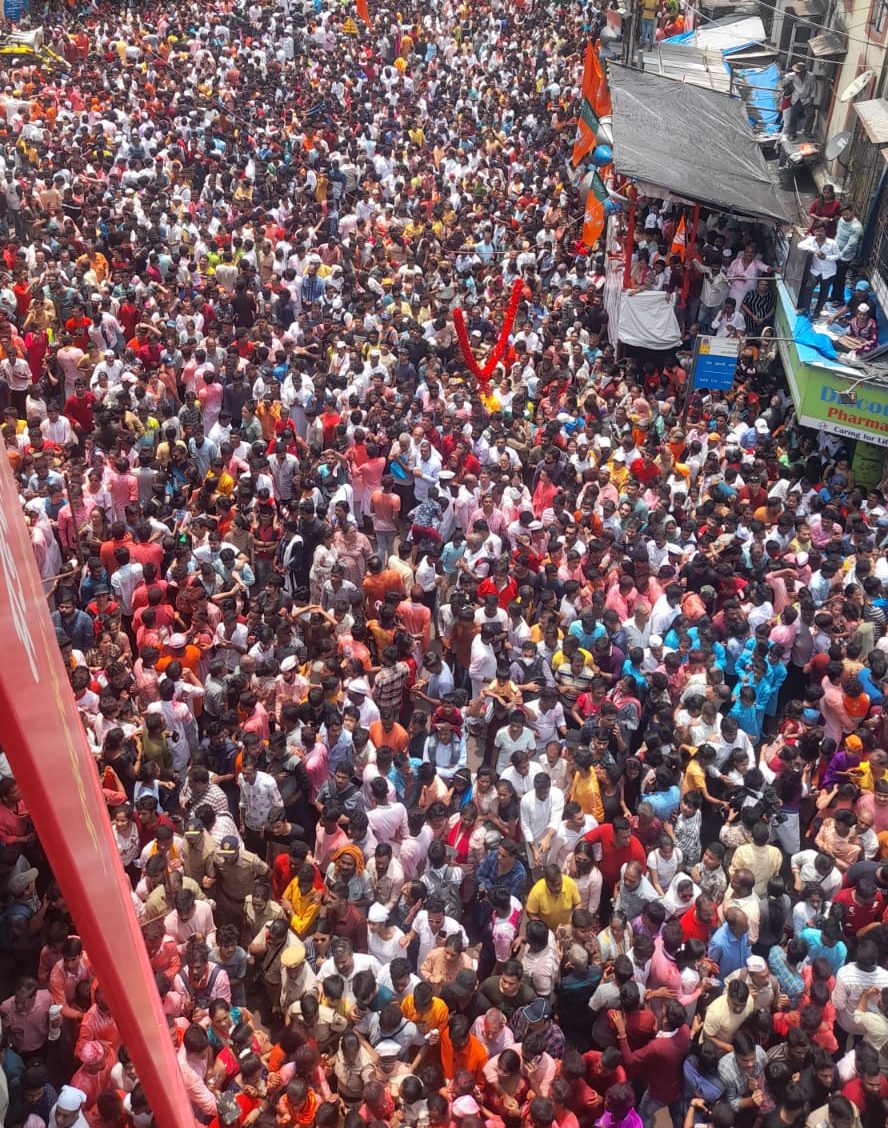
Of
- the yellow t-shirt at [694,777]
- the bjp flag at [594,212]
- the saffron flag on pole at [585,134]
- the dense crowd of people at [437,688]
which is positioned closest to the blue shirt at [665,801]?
the dense crowd of people at [437,688]

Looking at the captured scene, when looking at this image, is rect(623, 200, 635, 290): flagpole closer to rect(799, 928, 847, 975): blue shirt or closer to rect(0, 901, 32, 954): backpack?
rect(799, 928, 847, 975): blue shirt

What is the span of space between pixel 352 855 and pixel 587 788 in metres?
1.46

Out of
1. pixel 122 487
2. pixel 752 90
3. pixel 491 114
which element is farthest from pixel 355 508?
pixel 491 114

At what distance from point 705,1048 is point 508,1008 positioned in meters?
0.90

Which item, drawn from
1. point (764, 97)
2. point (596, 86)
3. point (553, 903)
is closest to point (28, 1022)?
point (553, 903)

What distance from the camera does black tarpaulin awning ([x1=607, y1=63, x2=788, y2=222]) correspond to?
45.6 ft

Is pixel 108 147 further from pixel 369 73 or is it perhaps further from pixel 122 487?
pixel 122 487

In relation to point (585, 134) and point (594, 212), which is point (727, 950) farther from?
point (585, 134)

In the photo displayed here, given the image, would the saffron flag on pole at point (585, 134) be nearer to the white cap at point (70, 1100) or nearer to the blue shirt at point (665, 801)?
the blue shirt at point (665, 801)

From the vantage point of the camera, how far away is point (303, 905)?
244 inches

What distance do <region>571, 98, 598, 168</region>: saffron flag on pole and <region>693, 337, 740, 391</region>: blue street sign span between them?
20.5 ft

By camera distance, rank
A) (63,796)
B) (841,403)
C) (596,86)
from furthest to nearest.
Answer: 1. (596,86)
2. (841,403)
3. (63,796)

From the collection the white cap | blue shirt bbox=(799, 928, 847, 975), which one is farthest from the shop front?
the white cap

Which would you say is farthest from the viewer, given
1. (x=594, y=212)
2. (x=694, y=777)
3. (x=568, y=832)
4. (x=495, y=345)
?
(x=594, y=212)
